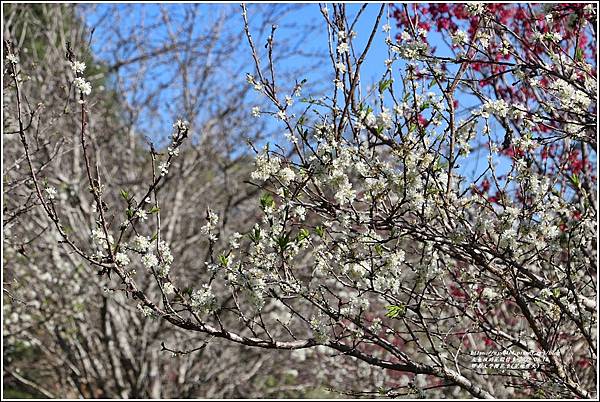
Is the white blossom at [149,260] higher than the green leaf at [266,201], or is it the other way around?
the green leaf at [266,201]

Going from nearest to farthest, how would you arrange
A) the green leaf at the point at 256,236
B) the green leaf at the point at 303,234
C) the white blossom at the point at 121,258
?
1. the white blossom at the point at 121,258
2. the green leaf at the point at 256,236
3. the green leaf at the point at 303,234

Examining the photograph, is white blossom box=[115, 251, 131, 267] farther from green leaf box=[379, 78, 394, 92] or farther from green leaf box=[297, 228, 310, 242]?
green leaf box=[379, 78, 394, 92]

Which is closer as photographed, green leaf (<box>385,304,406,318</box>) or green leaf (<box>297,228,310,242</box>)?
green leaf (<box>385,304,406,318</box>)

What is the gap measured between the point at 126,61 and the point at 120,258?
645cm

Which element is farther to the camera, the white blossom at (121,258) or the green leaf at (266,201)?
the green leaf at (266,201)

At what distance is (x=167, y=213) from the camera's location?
7.95 metres

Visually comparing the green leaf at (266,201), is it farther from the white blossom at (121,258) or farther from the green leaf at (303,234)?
the white blossom at (121,258)

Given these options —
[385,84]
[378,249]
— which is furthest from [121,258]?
[385,84]

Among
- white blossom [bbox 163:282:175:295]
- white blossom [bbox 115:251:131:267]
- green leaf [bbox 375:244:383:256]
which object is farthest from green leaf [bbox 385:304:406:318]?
white blossom [bbox 115:251:131:267]

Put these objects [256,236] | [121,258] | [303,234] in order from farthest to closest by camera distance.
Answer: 1. [303,234]
2. [256,236]
3. [121,258]

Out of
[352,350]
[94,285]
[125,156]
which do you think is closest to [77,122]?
[125,156]

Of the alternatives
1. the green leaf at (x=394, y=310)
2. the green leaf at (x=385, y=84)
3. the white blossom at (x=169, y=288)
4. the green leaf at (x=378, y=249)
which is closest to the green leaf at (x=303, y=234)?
the green leaf at (x=378, y=249)

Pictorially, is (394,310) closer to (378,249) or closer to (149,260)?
(378,249)

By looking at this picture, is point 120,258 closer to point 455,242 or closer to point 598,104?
point 455,242
